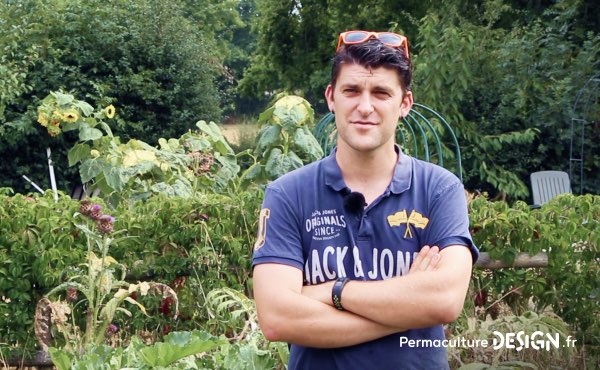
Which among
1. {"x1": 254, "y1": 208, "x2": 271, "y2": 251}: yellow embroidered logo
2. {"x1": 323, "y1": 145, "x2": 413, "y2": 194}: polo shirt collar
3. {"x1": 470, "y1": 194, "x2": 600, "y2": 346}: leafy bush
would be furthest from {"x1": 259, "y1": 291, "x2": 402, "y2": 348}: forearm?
{"x1": 470, "y1": 194, "x2": 600, "y2": 346}: leafy bush

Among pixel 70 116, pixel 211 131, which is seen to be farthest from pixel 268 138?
pixel 70 116

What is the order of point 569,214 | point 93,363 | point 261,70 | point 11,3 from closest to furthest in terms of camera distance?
point 93,363 < point 569,214 < point 11,3 < point 261,70

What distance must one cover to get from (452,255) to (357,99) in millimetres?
430

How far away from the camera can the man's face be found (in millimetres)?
2508

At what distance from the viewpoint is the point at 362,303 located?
2.44 meters

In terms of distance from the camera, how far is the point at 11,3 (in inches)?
758

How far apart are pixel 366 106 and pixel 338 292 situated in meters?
0.44

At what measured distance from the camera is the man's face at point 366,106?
2.51 m

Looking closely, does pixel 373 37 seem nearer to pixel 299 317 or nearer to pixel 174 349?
pixel 299 317

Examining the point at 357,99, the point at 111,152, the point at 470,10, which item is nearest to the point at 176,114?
the point at 470,10

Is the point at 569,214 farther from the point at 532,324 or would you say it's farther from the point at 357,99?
the point at 357,99

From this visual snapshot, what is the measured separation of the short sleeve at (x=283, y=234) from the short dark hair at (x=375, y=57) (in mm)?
332

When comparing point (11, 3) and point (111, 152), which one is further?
point (11, 3)

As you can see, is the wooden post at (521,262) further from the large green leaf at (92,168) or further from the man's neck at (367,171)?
the man's neck at (367,171)
